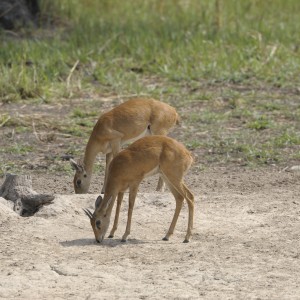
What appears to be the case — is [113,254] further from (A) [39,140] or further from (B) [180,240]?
(A) [39,140]

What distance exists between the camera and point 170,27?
1596 centimetres

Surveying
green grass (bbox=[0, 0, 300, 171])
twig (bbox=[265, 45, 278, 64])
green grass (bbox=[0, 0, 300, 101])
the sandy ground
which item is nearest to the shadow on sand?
the sandy ground

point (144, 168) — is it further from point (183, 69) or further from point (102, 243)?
point (183, 69)

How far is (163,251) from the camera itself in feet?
24.4

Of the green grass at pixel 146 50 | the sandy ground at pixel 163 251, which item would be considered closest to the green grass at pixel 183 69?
the green grass at pixel 146 50

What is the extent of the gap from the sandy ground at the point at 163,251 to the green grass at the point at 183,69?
6.11ft

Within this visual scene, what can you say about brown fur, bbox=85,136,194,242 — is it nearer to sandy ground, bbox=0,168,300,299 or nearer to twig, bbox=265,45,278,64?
sandy ground, bbox=0,168,300,299

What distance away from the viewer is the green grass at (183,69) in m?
11.6

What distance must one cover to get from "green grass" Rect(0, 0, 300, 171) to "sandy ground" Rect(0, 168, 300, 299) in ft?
6.11

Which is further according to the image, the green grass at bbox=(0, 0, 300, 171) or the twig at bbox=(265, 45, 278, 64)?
the twig at bbox=(265, 45, 278, 64)

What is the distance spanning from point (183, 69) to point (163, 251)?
6837mm

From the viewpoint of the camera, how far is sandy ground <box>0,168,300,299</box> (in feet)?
21.4

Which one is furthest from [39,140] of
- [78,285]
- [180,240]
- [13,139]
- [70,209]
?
[78,285]

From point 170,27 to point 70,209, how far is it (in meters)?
8.16
